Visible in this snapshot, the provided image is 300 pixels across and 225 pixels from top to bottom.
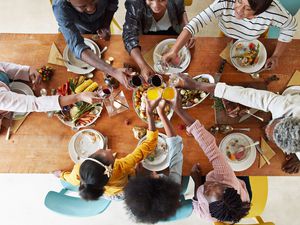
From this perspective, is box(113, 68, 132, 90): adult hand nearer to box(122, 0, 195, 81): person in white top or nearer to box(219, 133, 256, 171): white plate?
box(122, 0, 195, 81): person in white top

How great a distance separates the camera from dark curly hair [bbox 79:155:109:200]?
1467 millimetres

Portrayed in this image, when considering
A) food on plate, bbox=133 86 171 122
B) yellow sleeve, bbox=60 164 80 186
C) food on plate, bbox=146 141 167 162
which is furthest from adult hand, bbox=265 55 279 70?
yellow sleeve, bbox=60 164 80 186

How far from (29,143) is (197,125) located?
3.30ft

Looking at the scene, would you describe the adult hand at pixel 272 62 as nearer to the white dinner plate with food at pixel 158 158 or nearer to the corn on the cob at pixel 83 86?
the white dinner plate with food at pixel 158 158

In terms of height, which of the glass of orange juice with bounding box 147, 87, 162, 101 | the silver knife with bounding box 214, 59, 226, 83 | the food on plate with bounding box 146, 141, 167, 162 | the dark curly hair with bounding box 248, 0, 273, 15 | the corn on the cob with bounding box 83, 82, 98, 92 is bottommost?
the food on plate with bounding box 146, 141, 167, 162

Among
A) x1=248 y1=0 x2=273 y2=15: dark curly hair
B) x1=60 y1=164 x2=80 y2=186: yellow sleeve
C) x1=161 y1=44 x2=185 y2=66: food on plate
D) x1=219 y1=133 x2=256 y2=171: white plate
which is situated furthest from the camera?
x1=161 y1=44 x2=185 y2=66: food on plate

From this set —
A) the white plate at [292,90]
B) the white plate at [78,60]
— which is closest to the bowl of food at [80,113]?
the white plate at [78,60]

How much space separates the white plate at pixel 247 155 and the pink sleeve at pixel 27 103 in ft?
3.27

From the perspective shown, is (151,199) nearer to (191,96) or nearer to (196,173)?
(196,173)

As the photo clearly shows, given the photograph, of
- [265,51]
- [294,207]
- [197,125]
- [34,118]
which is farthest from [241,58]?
[294,207]

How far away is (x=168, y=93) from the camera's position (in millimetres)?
1716

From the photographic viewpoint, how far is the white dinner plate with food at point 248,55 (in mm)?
1838

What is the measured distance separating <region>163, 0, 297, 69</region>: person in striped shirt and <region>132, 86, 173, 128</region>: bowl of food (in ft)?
0.79

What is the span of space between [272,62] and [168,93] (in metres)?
0.67
